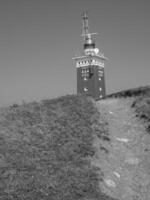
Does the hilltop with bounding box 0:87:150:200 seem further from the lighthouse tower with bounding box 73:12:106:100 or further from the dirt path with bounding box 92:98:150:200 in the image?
the lighthouse tower with bounding box 73:12:106:100

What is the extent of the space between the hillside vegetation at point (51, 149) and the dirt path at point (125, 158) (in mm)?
512

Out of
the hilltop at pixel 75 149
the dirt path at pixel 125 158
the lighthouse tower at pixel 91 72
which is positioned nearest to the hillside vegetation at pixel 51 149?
the hilltop at pixel 75 149

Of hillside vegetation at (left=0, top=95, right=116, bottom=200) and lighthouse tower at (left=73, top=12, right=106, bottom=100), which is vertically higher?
lighthouse tower at (left=73, top=12, right=106, bottom=100)

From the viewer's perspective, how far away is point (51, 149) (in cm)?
1595

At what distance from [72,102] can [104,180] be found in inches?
355

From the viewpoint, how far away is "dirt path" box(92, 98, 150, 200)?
1369 centimetres

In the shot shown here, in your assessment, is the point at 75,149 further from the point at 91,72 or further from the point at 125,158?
the point at 91,72

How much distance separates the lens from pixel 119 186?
13.8m

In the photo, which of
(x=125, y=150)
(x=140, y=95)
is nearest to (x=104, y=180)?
(x=125, y=150)

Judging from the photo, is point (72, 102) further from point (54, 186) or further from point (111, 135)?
point (54, 186)

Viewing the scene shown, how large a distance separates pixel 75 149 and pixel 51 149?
1161mm

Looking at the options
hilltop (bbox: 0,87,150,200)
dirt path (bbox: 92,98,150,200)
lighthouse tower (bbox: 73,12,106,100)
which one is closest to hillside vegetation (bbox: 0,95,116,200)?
hilltop (bbox: 0,87,150,200)

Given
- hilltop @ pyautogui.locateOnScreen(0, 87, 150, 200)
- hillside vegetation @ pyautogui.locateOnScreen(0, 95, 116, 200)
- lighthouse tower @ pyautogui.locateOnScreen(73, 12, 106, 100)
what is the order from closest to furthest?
hillside vegetation @ pyautogui.locateOnScreen(0, 95, 116, 200) < hilltop @ pyautogui.locateOnScreen(0, 87, 150, 200) < lighthouse tower @ pyautogui.locateOnScreen(73, 12, 106, 100)

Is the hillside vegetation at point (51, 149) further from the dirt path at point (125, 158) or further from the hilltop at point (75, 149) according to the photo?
the dirt path at point (125, 158)
